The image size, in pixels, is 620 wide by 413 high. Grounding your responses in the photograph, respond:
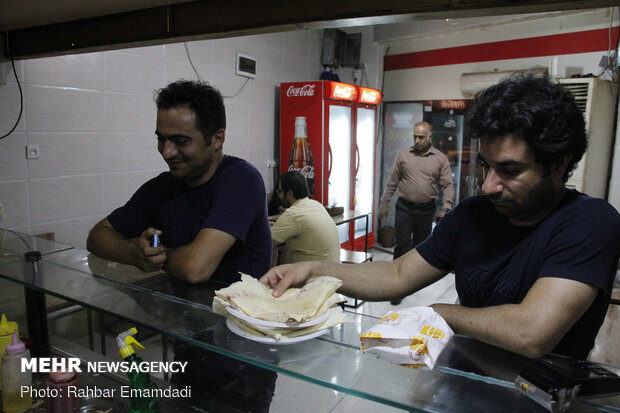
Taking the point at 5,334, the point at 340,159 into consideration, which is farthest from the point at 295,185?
the point at 340,159

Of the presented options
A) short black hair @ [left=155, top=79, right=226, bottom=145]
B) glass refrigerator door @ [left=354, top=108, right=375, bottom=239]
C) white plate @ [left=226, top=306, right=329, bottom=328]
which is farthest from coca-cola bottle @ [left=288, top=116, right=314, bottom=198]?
white plate @ [left=226, top=306, right=329, bottom=328]

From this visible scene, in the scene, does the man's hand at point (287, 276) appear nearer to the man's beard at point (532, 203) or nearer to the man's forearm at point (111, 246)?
the man's beard at point (532, 203)

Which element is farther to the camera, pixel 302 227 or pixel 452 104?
pixel 452 104

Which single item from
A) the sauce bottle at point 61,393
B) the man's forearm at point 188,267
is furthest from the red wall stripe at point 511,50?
the sauce bottle at point 61,393

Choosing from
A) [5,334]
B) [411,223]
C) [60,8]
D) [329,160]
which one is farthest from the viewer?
[329,160]

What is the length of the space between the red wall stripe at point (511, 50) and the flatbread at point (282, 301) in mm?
5503

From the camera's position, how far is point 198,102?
6.13 feet

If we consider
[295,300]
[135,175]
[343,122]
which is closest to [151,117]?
[135,175]

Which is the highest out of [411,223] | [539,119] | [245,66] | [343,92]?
[245,66]

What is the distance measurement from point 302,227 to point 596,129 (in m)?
3.59

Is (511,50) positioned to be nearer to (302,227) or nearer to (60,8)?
(302,227)

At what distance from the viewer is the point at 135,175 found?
419 centimetres

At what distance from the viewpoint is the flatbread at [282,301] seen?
40.0 inches

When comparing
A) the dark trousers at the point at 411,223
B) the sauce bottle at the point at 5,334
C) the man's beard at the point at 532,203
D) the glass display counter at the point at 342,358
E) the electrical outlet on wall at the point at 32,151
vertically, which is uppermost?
the electrical outlet on wall at the point at 32,151
